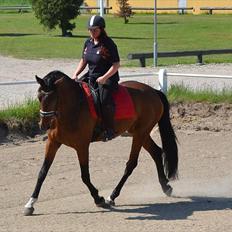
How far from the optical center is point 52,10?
4275 centimetres

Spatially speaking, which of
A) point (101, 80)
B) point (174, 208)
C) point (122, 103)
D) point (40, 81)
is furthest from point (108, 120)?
point (174, 208)

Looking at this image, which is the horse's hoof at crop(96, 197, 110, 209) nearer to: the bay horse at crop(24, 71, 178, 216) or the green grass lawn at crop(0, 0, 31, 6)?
the bay horse at crop(24, 71, 178, 216)

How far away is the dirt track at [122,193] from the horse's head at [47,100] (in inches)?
42.4

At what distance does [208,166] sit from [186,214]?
2808 mm

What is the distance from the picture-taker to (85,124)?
828 cm

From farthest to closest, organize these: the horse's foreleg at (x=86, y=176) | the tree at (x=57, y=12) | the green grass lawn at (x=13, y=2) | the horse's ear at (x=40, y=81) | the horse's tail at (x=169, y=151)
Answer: the green grass lawn at (x=13, y=2) < the tree at (x=57, y=12) < the horse's tail at (x=169, y=151) < the horse's foreleg at (x=86, y=176) < the horse's ear at (x=40, y=81)

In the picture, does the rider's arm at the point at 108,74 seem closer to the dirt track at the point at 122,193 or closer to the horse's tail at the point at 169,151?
the horse's tail at the point at 169,151

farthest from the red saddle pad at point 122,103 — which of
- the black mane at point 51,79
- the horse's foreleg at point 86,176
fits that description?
the horse's foreleg at point 86,176

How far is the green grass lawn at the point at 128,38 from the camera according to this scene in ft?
108

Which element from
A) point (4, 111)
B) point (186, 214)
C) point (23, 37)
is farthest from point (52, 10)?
point (186, 214)

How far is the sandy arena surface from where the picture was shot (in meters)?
7.63

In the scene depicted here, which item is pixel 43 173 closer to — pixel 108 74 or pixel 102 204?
pixel 102 204

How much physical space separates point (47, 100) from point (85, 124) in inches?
25.7

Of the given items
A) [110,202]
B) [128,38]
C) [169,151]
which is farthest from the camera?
[128,38]
